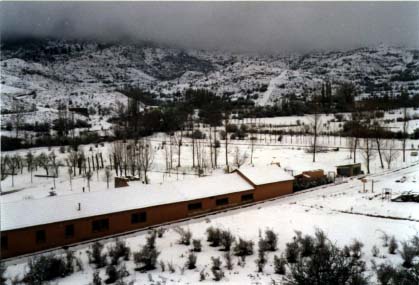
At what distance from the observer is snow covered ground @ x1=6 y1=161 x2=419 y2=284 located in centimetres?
1731

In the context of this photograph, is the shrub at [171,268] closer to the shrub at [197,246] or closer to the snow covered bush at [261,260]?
the shrub at [197,246]

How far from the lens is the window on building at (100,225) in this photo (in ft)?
79.1

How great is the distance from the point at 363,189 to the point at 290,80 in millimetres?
157363

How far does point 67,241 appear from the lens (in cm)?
2319

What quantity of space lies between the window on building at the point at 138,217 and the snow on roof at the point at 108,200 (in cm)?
48

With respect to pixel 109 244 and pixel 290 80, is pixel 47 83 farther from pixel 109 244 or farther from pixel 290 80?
pixel 109 244

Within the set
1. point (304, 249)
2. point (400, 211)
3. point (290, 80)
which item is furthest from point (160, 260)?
point (290, 80)

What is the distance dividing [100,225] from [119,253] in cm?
484

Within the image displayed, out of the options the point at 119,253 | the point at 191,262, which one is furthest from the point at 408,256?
the point at 119,253

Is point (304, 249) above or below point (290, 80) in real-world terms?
below

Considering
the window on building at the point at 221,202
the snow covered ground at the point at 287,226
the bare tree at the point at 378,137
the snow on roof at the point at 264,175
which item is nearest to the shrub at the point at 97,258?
the snow covered ground at the point at 287,226

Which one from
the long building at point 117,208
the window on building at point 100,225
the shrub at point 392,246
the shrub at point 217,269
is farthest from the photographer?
the window on building at point 100,225

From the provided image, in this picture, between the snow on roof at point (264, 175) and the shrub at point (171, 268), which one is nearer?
the shrub at point (171, 268)

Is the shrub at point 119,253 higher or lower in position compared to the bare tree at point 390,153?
lower
